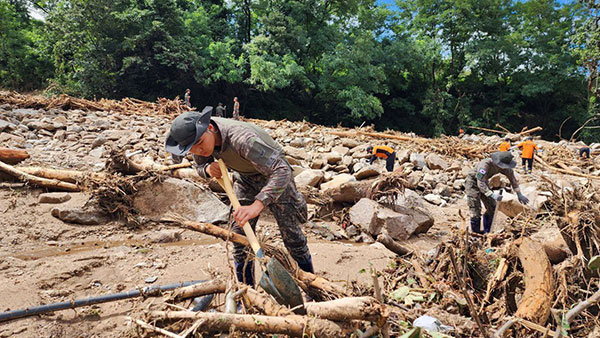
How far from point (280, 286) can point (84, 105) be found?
12438 mm

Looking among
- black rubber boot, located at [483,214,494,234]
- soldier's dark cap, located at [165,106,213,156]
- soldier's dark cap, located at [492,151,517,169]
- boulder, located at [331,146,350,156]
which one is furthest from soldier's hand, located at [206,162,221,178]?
boulder, located at [331,146,350,156]

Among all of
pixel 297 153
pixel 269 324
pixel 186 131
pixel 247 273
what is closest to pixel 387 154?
pixel 297 153

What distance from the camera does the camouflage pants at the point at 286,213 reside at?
257cm

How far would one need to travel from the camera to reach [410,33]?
23000 millimetres

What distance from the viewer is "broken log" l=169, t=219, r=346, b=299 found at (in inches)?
77.8

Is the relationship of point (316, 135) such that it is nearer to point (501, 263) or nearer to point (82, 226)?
point (82, 226)

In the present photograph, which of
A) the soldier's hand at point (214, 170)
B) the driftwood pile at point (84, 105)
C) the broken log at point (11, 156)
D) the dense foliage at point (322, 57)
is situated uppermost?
the dense foliage at point (322, 57)

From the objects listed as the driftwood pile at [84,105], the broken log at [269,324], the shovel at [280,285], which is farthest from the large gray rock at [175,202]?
the driftwood pile at [84,105]

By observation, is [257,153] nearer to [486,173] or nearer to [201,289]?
[201,289]

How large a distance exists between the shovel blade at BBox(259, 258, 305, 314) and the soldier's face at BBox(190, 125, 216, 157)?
888mm

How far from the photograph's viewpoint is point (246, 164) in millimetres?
2424

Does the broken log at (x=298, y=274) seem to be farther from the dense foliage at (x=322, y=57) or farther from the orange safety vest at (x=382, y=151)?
the dense foliage at (x=322, y=57)

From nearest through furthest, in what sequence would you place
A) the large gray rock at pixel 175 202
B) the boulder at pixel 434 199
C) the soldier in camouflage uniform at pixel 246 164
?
1. the soldier in camouflage uniform at pixel 246 164
2. the large gray rock at pixel 175 202
3. the boulder at pixel 434 199

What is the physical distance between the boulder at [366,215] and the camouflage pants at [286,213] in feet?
7.72
